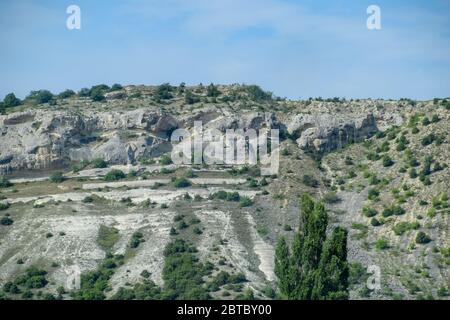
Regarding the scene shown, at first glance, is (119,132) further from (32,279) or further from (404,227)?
(404,227)

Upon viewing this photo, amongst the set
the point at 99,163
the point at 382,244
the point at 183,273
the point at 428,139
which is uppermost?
the point at 428,139

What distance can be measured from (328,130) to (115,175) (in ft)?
56.0

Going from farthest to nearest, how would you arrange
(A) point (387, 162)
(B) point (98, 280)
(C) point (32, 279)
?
(A) point (387, 162) < (C) point (32, 279) < (B) point (98, 280)

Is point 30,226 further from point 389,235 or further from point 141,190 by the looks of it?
point 389,235

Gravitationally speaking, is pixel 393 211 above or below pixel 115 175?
below

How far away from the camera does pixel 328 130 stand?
324 ft

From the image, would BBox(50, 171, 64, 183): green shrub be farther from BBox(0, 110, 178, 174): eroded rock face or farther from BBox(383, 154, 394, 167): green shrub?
BBox(383, 154, 394, 167): green shrub

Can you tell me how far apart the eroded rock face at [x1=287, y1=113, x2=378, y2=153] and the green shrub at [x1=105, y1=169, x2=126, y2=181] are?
14.0 meters

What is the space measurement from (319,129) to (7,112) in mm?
24881

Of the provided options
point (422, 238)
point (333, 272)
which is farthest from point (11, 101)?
point (333, 272)

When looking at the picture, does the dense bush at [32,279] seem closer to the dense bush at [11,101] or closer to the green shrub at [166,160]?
the green shrub at [166,160]

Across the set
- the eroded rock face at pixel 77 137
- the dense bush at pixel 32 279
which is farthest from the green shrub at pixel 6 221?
the eroded rock face at pixel 77 137

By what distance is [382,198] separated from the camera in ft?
282
